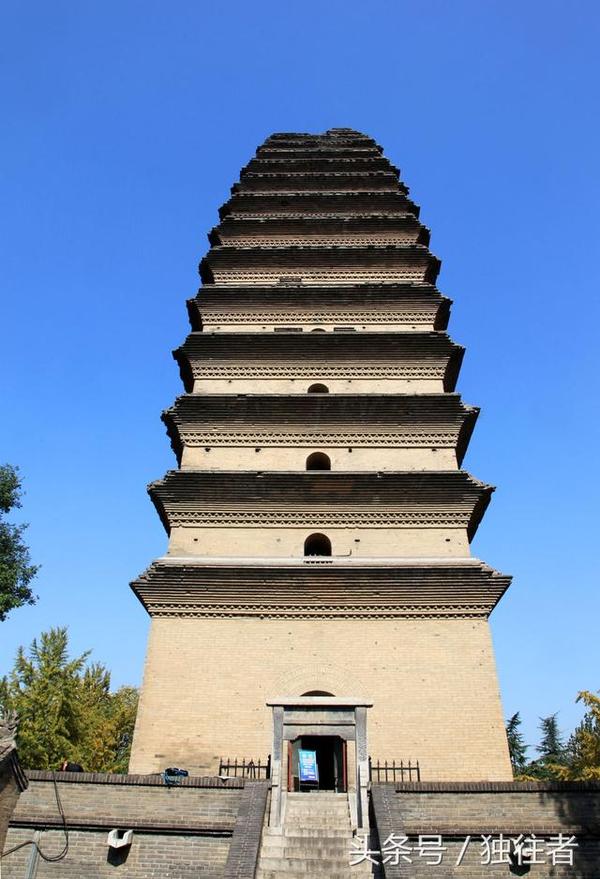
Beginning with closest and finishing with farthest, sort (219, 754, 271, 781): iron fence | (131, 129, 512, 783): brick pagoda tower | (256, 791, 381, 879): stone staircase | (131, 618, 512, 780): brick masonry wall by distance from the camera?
1. (256, 791, 381, 879): stone staircase
2. (219, 754, 271, 781): iron fence
3. (131, 618, 512, 780): brick masonry wall
4. (131, 129, 512, 783): brick pagoda tower

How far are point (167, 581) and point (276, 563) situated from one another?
1984 mm

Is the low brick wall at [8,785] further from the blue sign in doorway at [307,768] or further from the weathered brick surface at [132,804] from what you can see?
the blue sign in doorway at [307,768]

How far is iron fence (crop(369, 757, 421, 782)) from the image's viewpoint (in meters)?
11.2

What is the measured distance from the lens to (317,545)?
14055 mm

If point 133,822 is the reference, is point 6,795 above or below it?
above

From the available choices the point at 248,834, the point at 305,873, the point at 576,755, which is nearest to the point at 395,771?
the point at 305,873

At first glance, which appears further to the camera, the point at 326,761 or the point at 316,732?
the point at 326,761

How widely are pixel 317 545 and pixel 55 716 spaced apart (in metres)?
12.2

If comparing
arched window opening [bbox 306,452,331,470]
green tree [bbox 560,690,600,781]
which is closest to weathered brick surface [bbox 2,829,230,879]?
arched window opening [bbox 306,452,331,470]

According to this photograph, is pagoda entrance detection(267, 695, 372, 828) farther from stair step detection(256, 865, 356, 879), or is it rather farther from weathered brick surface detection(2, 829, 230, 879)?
weathered brick surface detection(2, 829, 230, 879)

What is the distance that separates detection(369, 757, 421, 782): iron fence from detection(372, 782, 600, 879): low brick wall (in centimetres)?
239

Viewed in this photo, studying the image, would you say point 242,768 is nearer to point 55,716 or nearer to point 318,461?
point 318,461

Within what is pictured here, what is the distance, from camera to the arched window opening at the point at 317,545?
45.5 ft

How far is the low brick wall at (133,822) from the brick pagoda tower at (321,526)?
1.49 metres
